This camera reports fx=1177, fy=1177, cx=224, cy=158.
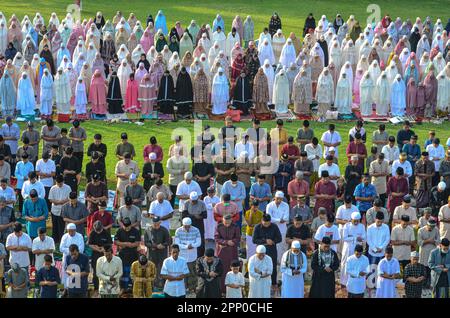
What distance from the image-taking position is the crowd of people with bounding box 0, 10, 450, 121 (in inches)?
1166

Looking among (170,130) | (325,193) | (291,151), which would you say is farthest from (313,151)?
(170,130)

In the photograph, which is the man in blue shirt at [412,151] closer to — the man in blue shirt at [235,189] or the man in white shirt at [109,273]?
the man in blue shirt at [235,189]

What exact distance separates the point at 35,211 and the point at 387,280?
637 centimetres

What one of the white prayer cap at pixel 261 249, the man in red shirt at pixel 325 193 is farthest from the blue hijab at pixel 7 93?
the white prayer cap at pixel 261 249

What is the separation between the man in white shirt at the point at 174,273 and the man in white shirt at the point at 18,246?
249cm

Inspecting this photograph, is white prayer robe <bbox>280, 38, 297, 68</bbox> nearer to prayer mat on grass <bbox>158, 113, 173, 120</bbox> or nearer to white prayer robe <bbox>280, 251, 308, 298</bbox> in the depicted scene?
prayer mat on grass <bbox>158, 113, 173, 120</bbox>

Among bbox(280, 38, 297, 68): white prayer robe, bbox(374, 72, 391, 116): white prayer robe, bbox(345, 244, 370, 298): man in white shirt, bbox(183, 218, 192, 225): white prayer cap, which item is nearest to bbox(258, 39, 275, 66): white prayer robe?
bbox(280, 38, 297, 68): white prayer robe

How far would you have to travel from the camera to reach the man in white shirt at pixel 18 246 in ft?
65.6

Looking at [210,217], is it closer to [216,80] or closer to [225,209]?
[225,209]

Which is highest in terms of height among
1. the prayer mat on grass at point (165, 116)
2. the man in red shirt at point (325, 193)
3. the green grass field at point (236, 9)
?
the green grass field at point (236, 9)

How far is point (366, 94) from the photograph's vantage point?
30047 mm

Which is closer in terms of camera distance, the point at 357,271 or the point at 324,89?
the point at 357,271

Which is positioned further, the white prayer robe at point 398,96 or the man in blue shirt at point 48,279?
the white prayer robe at point 398,96

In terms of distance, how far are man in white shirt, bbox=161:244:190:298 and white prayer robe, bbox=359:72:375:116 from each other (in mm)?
11882
